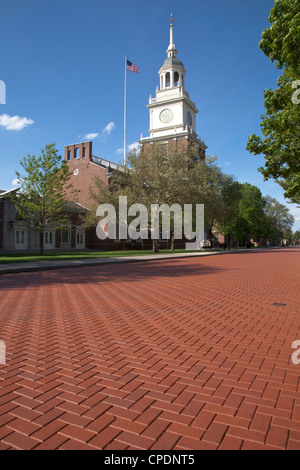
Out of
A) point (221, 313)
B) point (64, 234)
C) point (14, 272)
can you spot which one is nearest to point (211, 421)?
point (221, 313)

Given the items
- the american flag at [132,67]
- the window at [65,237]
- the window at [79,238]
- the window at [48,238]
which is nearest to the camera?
the window at [48,238]

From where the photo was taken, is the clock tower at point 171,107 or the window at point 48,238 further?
the clock tower at point 171,107

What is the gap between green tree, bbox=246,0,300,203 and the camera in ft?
34.8

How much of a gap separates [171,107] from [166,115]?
5.86 feet

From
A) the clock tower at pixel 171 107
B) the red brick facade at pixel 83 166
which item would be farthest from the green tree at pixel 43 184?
the clock tower at pixel 171 107

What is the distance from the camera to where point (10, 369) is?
343 cm

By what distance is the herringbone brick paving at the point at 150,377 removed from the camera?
2.27 m

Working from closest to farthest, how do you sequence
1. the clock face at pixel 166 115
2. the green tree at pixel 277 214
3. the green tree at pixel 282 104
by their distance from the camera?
1. the green tree at pixel 282 104
2. the clock face at pixel 166 115
3. the green tree at pixel 277 214

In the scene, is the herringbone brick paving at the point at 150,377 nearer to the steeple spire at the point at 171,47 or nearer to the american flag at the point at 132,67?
the american flag at the point at 132,67

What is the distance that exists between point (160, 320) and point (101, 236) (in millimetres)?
32696

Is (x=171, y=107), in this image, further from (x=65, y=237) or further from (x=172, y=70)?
(x=65, y=237)

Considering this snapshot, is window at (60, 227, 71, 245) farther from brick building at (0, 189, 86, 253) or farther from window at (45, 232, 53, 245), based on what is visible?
window at (45, 232, 53, 245)

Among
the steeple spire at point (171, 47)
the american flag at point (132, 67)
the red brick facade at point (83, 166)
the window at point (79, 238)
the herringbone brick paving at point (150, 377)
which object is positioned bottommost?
the herringbone brick paving at point (150, 377)

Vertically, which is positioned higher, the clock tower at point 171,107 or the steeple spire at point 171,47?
the steeple spire at point 171,47
